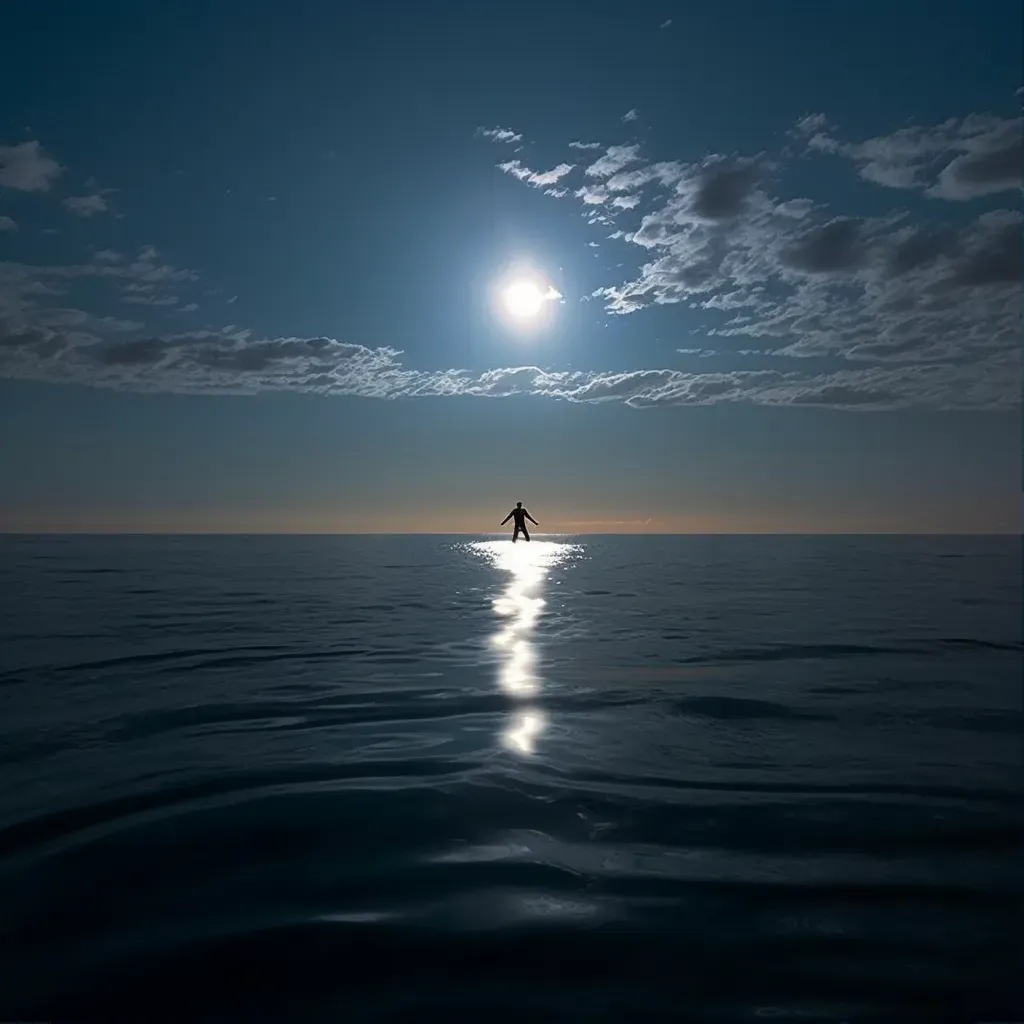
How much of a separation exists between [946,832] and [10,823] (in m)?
7.63

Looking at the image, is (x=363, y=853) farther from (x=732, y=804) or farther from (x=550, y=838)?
(x=732, y=804)

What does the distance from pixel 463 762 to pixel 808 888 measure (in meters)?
3.64

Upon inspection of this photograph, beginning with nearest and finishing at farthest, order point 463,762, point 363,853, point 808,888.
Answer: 1. point 808,888
2. point 363,853
3. point 463,762

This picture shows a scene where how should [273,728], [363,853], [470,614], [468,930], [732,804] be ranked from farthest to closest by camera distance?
1. [470,614]
2. [273,728]
3. [732,804]
4. [363,853]
5. [468,930]

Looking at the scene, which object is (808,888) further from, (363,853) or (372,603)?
(372,603)

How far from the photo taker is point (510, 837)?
563cm

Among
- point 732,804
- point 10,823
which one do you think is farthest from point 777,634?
point 10,823

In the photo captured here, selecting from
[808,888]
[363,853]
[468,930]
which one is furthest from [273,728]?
[808,888]

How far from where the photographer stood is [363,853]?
5.28 meters

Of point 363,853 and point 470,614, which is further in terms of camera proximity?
point 470,614

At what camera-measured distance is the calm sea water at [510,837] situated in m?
3.74

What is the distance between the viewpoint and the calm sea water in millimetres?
3738

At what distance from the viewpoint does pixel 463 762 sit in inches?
290

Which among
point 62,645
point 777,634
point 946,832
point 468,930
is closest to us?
point 468,930
